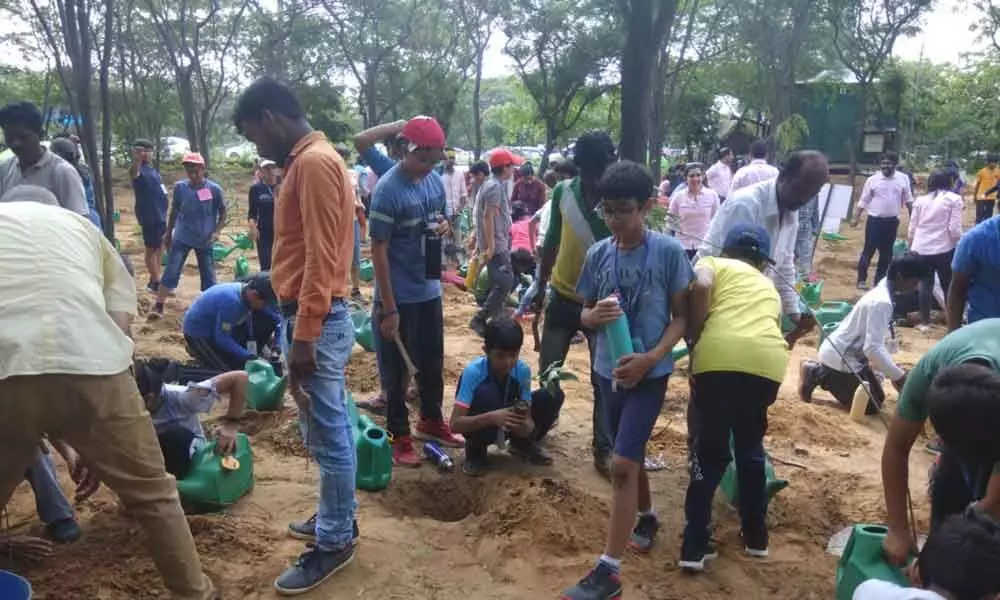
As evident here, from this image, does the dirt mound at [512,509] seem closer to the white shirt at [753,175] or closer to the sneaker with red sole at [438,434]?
the sneaker with red sole at [438,434]

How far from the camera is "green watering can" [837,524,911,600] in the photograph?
241 centimetres

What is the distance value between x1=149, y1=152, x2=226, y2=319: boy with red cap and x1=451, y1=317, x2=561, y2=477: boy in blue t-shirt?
4.45 metres

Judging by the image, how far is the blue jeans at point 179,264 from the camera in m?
7.39

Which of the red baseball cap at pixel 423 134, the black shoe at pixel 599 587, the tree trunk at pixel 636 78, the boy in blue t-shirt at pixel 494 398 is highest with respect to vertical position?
the tree trunk at pixel 636 78

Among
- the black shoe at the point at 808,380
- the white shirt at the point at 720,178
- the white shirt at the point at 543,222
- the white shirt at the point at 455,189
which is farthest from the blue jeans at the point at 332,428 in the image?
the white shirt at the point at 455,189

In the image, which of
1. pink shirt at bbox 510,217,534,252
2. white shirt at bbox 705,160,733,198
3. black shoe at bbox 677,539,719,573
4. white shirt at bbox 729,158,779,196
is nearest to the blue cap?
black shoe at bbox 677,539,719,573

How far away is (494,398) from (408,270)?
0.79 metres

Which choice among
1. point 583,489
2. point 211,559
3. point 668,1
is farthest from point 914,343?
point 211,559

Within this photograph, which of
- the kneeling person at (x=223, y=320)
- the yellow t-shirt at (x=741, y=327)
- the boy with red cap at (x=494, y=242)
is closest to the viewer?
the yellow t-shirt at (x=741, y=327)

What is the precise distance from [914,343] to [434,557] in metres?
6.05

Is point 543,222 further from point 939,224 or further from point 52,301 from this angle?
point 52,301

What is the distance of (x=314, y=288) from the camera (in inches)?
103

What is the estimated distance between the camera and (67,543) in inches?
124

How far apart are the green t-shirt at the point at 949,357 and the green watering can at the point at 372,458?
2.31 meters
